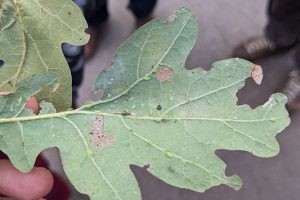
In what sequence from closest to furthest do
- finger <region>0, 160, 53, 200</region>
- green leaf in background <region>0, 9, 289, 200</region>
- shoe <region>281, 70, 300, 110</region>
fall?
green leaf in background <region>0, 9, 289, 200</region>, finger <region>0, 160, 53, 200</region>, shoe <region>281, 70, 300, 110</region>

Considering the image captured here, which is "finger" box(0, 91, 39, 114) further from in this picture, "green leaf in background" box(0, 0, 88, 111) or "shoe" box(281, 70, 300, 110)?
"shoe" box(281, 70, 300, 110)

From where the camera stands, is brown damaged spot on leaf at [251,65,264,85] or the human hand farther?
the human hand

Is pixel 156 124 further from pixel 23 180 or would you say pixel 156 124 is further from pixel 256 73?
pixel 23 180

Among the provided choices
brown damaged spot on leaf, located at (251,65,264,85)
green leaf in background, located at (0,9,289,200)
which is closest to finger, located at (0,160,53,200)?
green leaf in background, located at (0,9,289,200)

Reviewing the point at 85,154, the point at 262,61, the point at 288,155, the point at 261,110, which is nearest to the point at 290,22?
the point at 262,61

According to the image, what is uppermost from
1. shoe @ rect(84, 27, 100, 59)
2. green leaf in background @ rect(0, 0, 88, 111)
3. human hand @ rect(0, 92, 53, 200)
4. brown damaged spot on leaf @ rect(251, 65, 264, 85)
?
green leaf in background @ rect(0, 0, 88, 111)

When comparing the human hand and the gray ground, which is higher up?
the human hand
